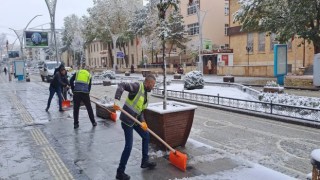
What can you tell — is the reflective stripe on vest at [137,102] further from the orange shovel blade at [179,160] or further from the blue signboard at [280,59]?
the blue signboard at [280,59]

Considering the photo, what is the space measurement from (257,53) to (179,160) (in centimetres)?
3438

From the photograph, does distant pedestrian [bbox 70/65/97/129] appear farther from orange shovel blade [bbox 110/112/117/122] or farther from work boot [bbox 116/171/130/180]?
work boot [bbox 116/171/130/180]

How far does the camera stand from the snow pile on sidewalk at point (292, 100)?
11198mm

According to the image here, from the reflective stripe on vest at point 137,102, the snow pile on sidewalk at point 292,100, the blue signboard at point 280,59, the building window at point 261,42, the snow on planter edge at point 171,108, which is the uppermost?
the building window at point 261,42

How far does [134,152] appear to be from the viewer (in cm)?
715

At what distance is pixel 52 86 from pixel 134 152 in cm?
693

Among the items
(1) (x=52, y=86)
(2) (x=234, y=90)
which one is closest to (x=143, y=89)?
(1) (x=52, y=86)

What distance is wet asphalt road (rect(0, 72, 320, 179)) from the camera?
6.15 m

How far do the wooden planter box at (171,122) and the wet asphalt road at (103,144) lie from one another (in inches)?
26.9

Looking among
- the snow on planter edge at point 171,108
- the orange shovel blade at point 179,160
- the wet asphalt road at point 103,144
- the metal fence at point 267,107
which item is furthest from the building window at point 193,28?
the orange shovel blade at point 179,160

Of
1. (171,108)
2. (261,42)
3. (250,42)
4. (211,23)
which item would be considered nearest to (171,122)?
(171,108)

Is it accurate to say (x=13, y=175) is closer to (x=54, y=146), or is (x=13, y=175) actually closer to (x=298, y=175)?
(x=54, y=146)

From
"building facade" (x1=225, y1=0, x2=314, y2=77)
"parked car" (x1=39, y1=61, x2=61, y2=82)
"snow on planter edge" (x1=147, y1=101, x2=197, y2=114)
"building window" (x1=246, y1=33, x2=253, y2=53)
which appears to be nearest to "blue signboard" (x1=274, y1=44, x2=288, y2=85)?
"building facade" (x1=225, y1=0, x2=314, y2=77)

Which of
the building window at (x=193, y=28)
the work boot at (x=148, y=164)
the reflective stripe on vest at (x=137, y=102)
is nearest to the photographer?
the reflective stripe on vest at (x=137, y=102)
